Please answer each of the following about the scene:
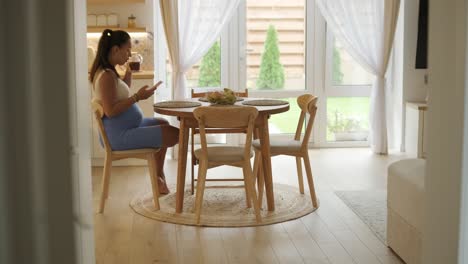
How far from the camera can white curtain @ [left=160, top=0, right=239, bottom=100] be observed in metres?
6.93

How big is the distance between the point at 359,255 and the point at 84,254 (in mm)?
2990

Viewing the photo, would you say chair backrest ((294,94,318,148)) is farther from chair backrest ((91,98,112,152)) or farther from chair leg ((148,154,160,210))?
chair backrest ((91,98,112,152))

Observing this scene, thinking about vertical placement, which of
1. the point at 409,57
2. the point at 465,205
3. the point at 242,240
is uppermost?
the point at 409,57

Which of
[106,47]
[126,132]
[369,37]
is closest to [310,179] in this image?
[126,132]

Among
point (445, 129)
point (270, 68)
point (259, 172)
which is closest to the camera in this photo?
point (445, 129)

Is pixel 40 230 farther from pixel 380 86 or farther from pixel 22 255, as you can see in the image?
pixel 380 86

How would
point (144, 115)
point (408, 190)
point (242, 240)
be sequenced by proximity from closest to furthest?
point (408, 190) → point (242, 240) → point (144, 115)

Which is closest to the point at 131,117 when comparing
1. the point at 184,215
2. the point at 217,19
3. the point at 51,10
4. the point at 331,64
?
the point at 184,215

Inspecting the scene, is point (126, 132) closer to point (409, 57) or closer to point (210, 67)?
point (210, 67)

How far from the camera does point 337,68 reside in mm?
7648

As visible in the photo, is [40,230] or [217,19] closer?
[40,230]

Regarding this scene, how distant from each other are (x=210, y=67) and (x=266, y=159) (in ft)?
9.67

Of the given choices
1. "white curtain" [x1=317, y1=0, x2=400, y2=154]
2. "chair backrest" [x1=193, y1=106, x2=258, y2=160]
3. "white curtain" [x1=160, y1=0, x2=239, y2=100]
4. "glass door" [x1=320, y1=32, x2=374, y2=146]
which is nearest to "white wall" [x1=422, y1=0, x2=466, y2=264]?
"chair backrest" [x1=193, y1=106, x2=258, y2=160]

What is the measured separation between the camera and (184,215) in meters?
4.68
